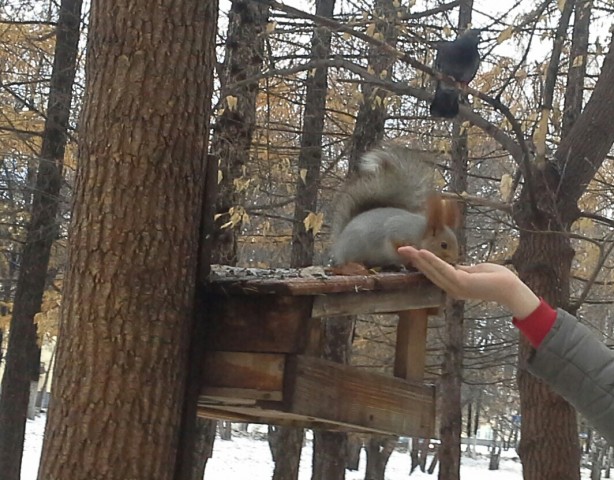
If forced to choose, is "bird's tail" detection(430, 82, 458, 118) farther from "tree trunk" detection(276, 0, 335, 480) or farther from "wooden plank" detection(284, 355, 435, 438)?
"tree trunk" detection(276, 0, 335, 480)

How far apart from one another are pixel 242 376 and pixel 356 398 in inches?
13.6

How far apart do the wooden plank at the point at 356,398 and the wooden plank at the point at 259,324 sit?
55 mm

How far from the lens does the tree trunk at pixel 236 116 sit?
14.8ft

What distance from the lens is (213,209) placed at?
7.18 feet

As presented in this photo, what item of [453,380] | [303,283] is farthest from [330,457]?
[303,283]

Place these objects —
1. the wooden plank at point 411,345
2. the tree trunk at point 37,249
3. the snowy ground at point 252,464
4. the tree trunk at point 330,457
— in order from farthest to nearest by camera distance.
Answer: the snowy ground at point 252,464 < the tree trunk at point 330,457 < the tree trunk at point 37,249 < the wooden plank at point 411,345

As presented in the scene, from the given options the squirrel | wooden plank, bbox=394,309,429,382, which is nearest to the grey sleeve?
the squirrel

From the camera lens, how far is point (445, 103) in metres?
3.84

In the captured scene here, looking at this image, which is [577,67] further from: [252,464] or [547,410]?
[252,464]

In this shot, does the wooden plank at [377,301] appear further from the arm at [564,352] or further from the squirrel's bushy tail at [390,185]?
the arm at [564,352]

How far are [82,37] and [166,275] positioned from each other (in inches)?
226

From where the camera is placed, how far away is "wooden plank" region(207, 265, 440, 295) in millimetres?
1959

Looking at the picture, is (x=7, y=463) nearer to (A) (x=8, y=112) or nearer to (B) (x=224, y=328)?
(A) (x=8, y=112)

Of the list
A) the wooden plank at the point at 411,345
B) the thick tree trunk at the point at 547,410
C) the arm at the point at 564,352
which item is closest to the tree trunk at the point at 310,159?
the thick tree trunk at the point at 547,410
